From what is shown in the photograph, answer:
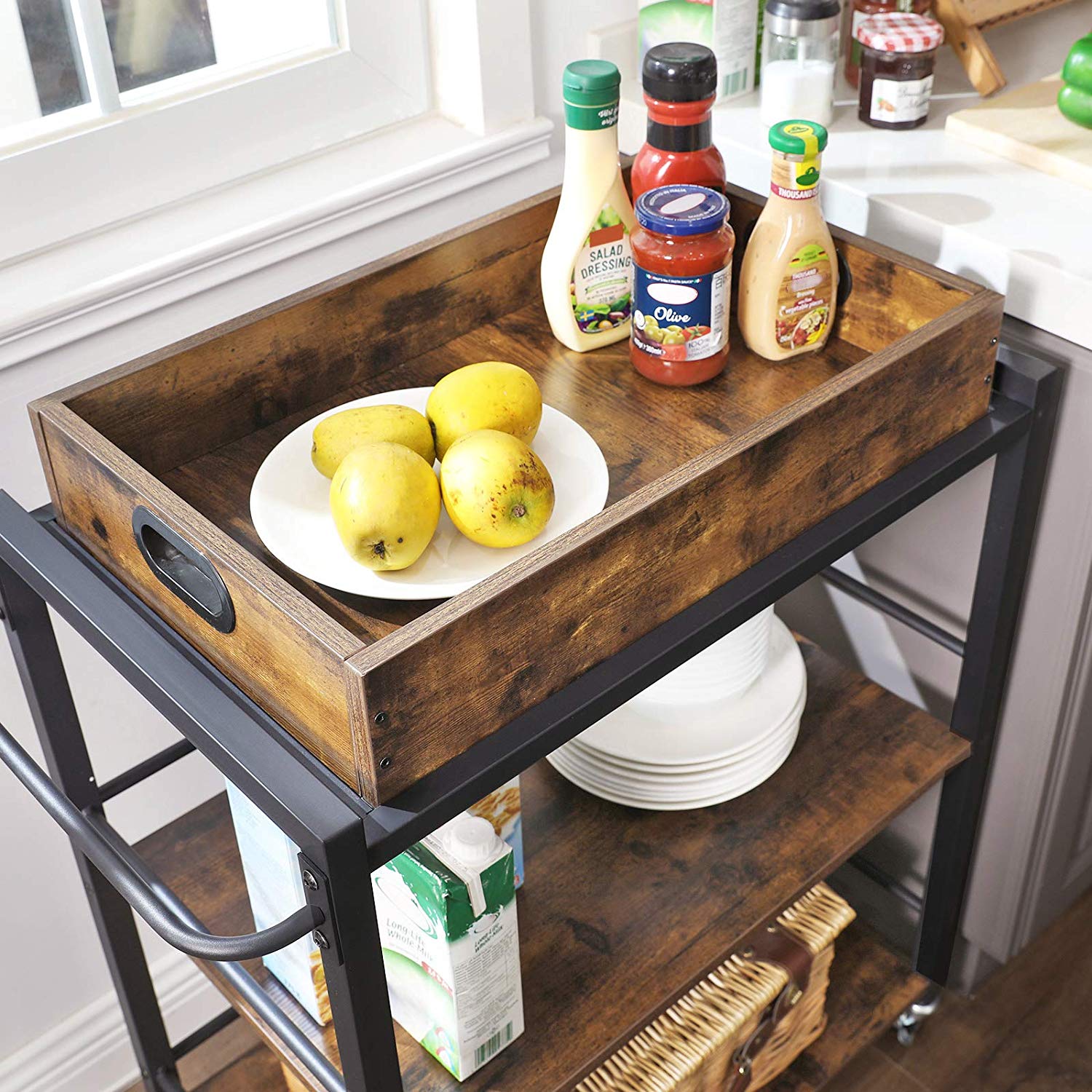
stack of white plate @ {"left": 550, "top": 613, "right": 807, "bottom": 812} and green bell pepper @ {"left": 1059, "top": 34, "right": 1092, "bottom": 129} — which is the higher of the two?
green bell pepper @ {"left": 1059, "top": 34, "right": 1092, "bottom": 129}

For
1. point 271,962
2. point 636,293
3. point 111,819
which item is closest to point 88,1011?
point 111,819

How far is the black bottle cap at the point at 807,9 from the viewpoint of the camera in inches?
48.6

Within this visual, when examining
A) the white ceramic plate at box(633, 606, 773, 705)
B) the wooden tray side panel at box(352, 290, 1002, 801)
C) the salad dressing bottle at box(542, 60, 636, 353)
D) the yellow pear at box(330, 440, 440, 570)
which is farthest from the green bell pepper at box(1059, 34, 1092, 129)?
the yellow pear at box(330, 440, 440, 570)

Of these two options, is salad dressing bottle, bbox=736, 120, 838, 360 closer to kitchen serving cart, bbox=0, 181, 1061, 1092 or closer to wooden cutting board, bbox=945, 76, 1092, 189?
kitchen serving cart, bbox=0, 181, 1061, 1092

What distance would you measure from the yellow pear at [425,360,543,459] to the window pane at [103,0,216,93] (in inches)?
19.1

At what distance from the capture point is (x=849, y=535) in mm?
998

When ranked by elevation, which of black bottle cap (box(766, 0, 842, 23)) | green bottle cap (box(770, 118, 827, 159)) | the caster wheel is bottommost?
the caster wheel

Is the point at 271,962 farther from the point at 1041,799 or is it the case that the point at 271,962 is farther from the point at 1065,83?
the point at 1065,83

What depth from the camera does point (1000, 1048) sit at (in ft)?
5.15

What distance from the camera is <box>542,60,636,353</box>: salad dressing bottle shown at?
1.07 metres

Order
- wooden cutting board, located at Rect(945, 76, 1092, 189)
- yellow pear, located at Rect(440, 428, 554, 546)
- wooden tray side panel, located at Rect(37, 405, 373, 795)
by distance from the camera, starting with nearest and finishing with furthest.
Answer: wooden tray side panel, located at Rect(37, 405, 373, 795)
yellow pear, located at Rect(440, 428, 554, 546)
wooden cutting board, located at Rect(945, 76, 1092, 189)

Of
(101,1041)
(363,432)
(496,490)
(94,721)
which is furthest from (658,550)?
(101,1041)

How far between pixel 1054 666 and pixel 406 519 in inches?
29.2

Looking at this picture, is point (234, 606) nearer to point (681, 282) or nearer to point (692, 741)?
point (681, 282)
